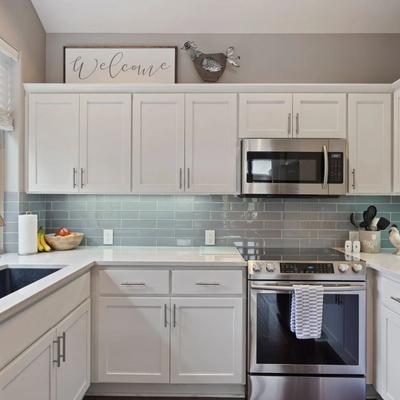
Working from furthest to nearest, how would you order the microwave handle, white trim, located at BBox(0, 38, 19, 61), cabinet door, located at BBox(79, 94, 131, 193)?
cabinet door, located at BBox(79, 94, 131, 193), the microwave handle, white trim, located at BBox(0, 38, 19, 61)

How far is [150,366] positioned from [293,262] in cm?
117

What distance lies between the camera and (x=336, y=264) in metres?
2.38

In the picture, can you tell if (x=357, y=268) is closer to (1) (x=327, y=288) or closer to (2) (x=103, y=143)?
(1) (x=327, y=288)

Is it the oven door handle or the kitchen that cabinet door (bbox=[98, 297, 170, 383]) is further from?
the oven door handle

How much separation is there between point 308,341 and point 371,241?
98cm

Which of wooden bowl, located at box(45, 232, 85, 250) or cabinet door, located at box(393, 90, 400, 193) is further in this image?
wooden bowl, located at box(45, 232, 85, 250)

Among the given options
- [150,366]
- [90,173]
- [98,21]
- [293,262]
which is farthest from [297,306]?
[98,21]

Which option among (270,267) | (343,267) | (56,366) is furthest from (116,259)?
(343,267)

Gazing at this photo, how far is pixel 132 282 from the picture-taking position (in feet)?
7.86

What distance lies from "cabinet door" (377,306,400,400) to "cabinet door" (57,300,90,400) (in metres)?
1.84

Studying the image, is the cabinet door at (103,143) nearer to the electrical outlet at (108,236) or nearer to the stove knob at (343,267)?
the electrical outlet at (108,236)

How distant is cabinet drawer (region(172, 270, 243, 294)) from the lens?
240 centimetres

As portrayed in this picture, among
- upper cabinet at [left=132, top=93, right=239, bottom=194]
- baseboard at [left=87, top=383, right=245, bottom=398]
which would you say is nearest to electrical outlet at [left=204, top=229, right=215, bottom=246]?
upper cabinet at [left=132, top=93, right=239, bottom=194]

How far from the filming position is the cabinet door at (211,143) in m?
2.75
